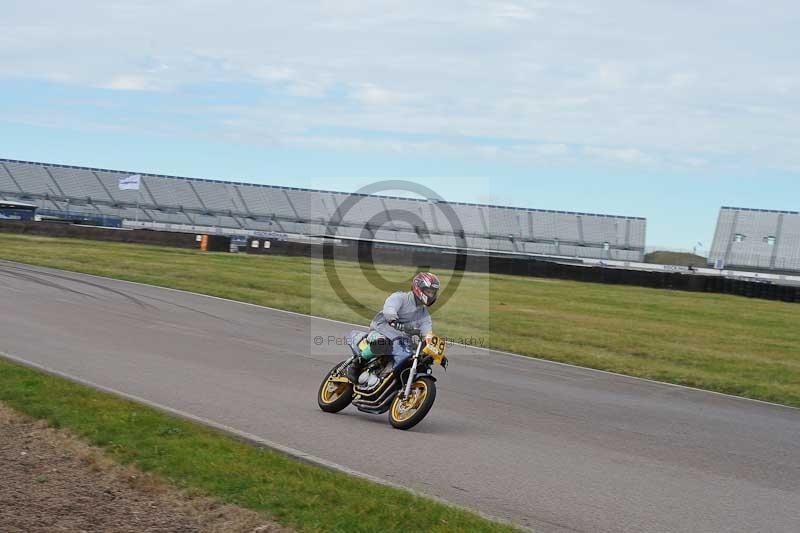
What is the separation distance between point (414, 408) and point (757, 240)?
64.1m

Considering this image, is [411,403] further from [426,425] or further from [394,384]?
[426,425]

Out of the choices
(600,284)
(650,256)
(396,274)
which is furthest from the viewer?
(650,256)

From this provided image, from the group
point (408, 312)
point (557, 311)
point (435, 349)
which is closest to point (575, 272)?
point (557, 311)

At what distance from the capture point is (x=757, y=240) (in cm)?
6862

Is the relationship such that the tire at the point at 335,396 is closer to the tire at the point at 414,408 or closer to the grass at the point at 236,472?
the tire at the point at 414,408

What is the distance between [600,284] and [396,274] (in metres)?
9.91

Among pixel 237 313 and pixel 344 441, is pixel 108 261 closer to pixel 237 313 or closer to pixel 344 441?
pixel 237 313

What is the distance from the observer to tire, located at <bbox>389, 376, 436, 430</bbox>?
9930 mm

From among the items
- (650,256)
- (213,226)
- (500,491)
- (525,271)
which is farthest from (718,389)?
(213,226)

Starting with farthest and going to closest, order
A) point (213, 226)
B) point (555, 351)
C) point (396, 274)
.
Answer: point (213, 226)
point (396, 274)
point (555, 351)

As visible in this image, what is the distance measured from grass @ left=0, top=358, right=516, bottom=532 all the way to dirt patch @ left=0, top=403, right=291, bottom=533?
0.49 feet

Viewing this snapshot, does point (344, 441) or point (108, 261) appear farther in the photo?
point (108, 261)

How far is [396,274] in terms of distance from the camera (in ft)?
135

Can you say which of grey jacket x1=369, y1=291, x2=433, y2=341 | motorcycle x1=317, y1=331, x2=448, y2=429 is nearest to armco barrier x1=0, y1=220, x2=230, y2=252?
motorcycle x1=317, y1=331, x2=448, y2=429
